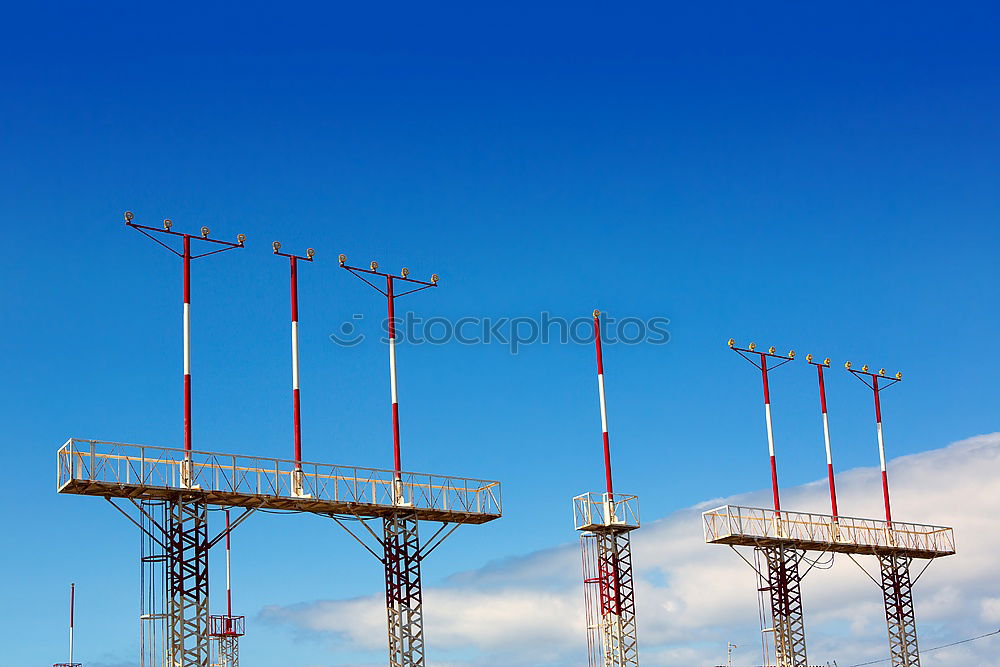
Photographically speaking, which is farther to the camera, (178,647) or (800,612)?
(800,612)

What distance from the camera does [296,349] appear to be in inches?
2788

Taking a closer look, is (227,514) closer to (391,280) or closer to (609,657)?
(391,280)

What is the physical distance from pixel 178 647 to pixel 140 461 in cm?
781

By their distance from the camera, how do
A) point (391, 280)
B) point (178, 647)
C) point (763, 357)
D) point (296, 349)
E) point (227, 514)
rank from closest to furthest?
point (178, 647) < point (227, 514) < point (296, 349) < point (391, 280) < point (763, 357)

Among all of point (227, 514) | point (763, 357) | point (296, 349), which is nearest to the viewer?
point (227, 514)

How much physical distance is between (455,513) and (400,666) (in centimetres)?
761

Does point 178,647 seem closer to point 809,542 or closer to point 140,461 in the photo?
point 140,461

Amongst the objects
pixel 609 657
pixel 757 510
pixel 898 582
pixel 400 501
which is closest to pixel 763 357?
pixel 757 510

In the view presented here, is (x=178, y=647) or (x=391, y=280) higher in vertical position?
(x=391, y=280)

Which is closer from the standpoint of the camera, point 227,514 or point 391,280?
point 227,514

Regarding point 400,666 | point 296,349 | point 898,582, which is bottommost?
point 400,666

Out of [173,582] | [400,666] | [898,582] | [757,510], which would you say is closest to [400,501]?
[400,666]

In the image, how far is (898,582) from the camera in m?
94.6

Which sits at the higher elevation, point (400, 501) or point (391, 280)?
point (391, 280)
